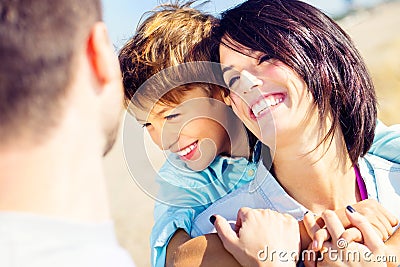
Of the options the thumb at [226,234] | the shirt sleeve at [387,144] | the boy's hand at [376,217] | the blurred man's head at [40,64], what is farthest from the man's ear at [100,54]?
the shirt sleeve at [387,144]

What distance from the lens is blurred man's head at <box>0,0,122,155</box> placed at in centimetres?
93

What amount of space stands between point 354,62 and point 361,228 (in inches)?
22.8

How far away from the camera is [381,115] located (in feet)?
17.2

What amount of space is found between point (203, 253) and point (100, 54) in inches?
35.6

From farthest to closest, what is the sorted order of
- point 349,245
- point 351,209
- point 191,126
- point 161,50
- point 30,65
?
1. point 161,50
2. point 191,126
3. point 351,209
4. point 349,245
5. point 30,65

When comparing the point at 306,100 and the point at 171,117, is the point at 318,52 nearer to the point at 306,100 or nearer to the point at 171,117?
the point at 306,100

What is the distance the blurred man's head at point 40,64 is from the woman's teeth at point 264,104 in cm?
94

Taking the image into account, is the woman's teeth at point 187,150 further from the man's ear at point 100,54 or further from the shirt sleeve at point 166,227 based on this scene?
the man's ear at point 100,54

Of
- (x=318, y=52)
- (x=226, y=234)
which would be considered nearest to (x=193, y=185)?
(x=226, y=234)

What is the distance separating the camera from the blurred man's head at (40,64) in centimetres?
93

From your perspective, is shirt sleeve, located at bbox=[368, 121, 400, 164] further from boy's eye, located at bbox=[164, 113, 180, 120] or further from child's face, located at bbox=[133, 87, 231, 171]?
boy's eye, located at bbox=[164, 113, 180, 120]

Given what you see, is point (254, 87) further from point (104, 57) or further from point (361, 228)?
point (104, 57)

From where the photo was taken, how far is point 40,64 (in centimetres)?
94

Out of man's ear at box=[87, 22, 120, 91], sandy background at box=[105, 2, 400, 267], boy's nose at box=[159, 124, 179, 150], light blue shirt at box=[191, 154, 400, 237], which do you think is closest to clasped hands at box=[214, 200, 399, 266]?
light blue shirt at box=[191, 154, 400, 237]
